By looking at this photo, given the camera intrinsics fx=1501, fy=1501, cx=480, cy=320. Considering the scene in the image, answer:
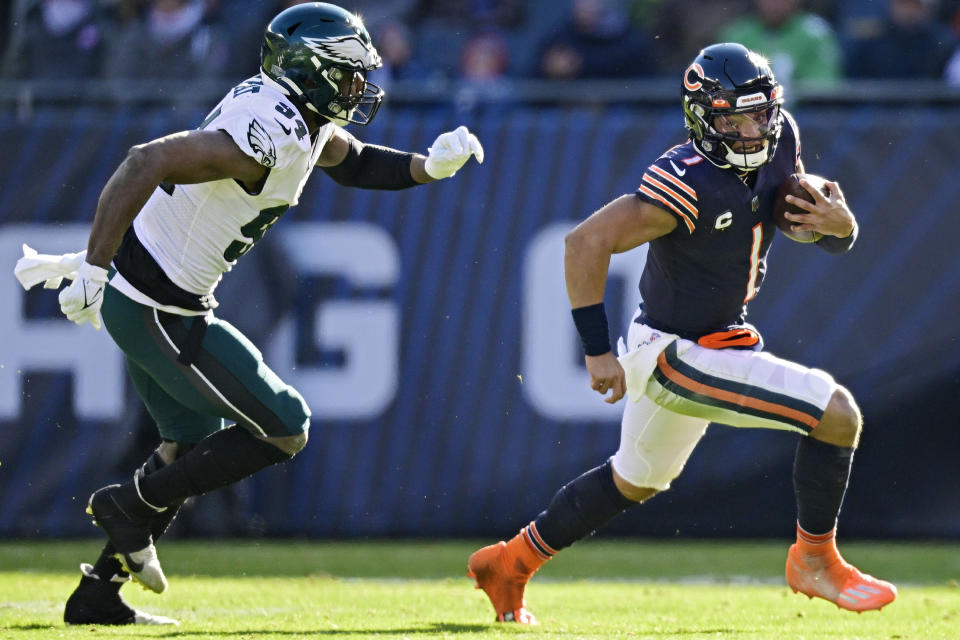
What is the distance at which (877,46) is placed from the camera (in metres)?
8.66

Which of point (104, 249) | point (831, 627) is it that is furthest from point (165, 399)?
point (831, 627)

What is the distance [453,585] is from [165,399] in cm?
185

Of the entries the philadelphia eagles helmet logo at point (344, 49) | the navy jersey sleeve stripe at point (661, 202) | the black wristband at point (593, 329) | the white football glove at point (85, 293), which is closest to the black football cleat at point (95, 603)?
the white football glove at point (85, 293)

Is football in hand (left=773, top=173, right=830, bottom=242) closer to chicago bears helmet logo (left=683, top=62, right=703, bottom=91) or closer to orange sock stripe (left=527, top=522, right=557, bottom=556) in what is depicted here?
chicago bears helmet logo (left=683, top=62, right=703, bottom=91)

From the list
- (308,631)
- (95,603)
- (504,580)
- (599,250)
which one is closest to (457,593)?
(504,580)

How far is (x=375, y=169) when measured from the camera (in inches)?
210

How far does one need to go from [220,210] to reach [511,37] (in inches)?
207

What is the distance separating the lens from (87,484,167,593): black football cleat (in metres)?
4.80

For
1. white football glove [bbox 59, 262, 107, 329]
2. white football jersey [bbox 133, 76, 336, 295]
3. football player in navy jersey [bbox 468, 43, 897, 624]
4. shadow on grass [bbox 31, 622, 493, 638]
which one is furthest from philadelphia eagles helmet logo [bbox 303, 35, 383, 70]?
shadow on grass [bbox 31, 622, 493, 638]

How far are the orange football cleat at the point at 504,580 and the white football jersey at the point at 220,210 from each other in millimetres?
1320

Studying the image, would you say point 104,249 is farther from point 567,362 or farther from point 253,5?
point 253,5

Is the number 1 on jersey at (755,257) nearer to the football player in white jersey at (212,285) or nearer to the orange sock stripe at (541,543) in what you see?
the orange sock stripe at (541,543)

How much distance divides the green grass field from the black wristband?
87 cm

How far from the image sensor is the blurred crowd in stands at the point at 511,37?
8.58 metres
